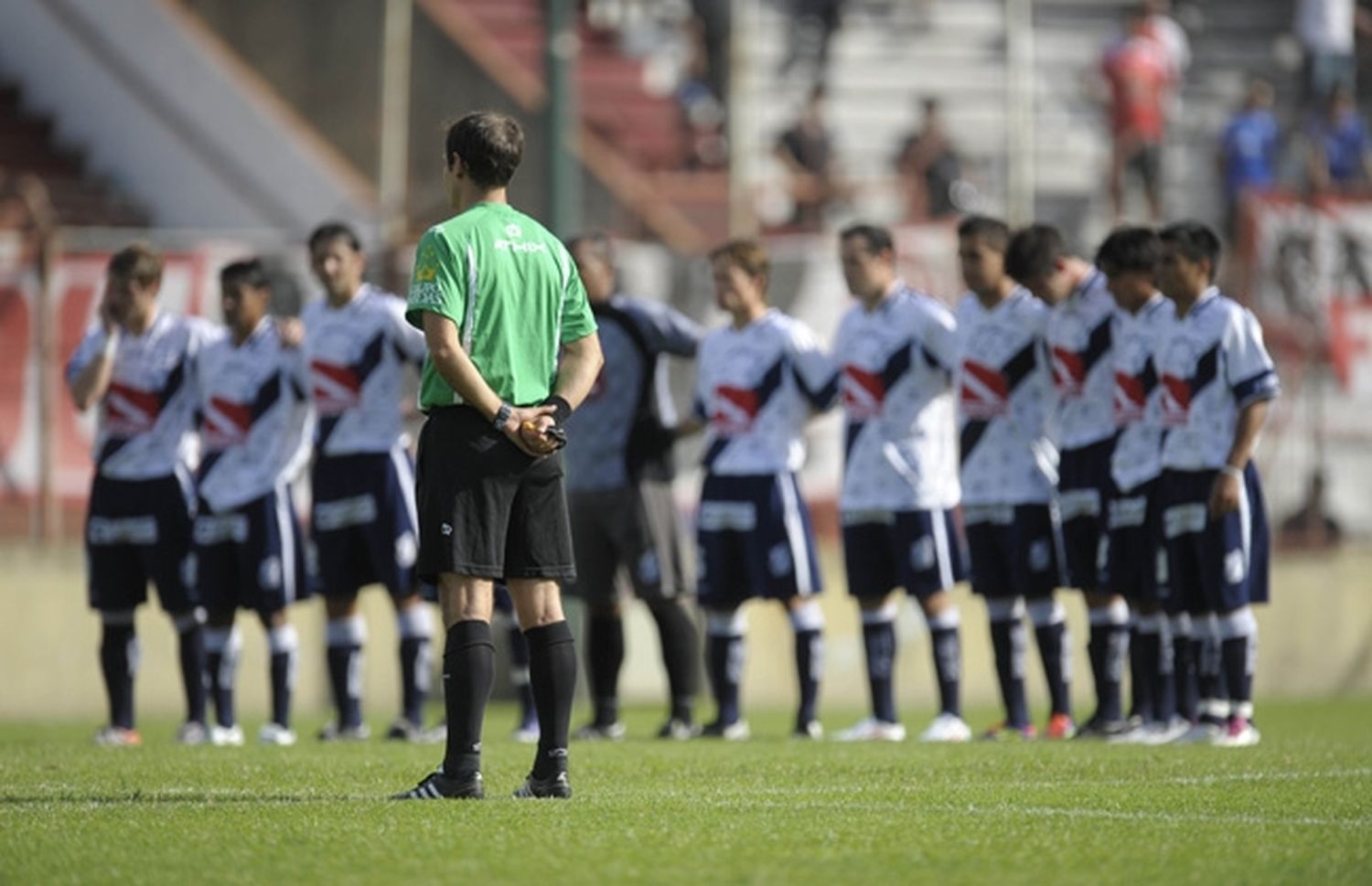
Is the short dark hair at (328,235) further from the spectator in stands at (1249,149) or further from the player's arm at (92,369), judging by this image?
the spectator in stands at (1249,149)

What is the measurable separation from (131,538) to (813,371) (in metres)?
3.67

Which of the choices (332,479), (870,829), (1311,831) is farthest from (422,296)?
(332,479)

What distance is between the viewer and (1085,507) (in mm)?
13414

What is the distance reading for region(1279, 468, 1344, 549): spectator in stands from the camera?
764 inches

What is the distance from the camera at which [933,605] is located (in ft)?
46.1

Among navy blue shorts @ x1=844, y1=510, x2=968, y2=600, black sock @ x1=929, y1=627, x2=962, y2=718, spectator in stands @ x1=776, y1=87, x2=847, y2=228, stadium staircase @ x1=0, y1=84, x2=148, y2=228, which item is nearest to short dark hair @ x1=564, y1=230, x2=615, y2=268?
navy blue shorts @ x1=844, y1=510, x2=968, y2=600

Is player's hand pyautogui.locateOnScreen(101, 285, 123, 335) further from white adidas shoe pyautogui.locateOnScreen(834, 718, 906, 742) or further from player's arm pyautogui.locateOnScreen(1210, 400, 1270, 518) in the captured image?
player's arm pyautogui.locateOnScreen(1210, 400, 1270, 518)

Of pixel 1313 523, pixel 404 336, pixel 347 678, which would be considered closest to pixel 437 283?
pixel 404 336

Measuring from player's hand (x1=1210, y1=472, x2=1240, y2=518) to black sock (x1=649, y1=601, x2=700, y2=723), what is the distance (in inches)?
135

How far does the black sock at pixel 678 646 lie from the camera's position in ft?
47.7

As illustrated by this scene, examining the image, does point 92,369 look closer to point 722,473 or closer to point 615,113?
point 722,473

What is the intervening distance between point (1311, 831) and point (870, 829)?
1.36 metres

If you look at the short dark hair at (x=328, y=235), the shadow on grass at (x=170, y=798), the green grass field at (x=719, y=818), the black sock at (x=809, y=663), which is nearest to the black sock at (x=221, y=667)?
the green grass field at (x=719, y=818)

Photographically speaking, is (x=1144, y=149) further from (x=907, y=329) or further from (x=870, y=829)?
(x=870, y=829)
